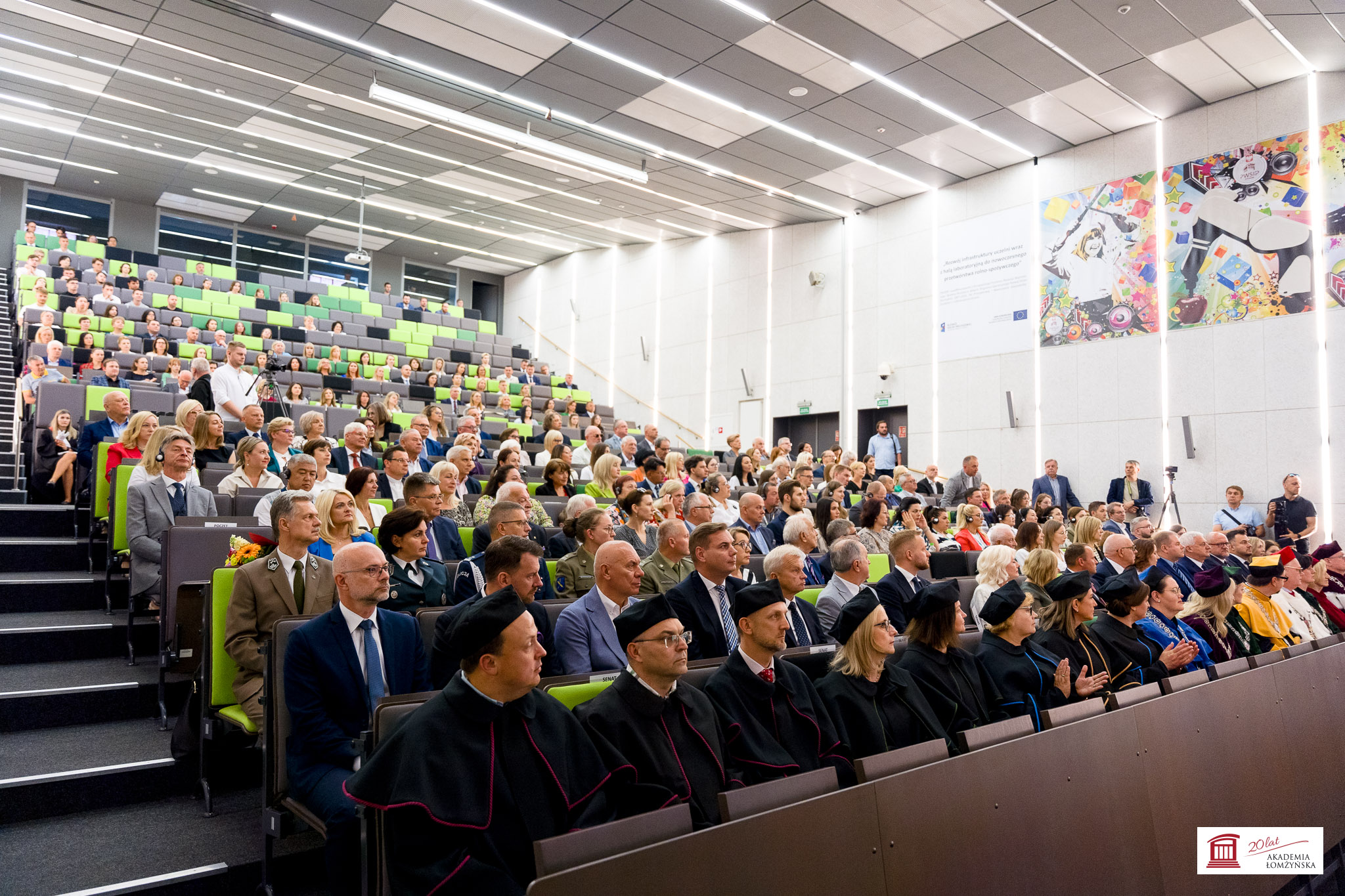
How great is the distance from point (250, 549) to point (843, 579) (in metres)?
2.68

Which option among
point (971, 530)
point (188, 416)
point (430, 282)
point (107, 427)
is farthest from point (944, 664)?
point (430, 282)

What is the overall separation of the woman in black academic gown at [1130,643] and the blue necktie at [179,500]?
4681 mm

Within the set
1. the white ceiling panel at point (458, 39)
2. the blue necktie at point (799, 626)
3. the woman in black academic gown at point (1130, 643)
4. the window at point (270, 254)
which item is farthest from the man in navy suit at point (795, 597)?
the window at point (270, 254)

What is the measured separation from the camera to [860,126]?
422 inches

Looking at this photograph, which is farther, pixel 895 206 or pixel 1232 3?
pixel 895 206

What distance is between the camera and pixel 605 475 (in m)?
6.31

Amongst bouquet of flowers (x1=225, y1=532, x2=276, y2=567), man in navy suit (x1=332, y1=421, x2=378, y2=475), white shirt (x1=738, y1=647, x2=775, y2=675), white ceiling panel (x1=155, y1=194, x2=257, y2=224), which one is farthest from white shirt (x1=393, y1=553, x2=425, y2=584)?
white ceiling panel (x1=155, y1=194, x2=257, y2=224)

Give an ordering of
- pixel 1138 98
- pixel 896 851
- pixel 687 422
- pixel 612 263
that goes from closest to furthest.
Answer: pixel 896 851 → pixel 1138 98 → pixel 687 422 → pixel 612 263

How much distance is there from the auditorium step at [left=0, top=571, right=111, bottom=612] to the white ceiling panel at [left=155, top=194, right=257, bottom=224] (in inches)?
551

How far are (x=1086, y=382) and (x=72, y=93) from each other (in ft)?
46.1

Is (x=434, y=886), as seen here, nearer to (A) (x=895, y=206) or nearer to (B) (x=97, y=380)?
(B) (x=97, y=380)

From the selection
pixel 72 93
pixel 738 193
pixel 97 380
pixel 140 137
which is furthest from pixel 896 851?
pixel 140 137

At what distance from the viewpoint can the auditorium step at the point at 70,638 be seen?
160 inches

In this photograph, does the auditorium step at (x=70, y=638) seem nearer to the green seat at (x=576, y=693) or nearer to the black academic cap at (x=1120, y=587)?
the green seat at (x=576, y=693)
